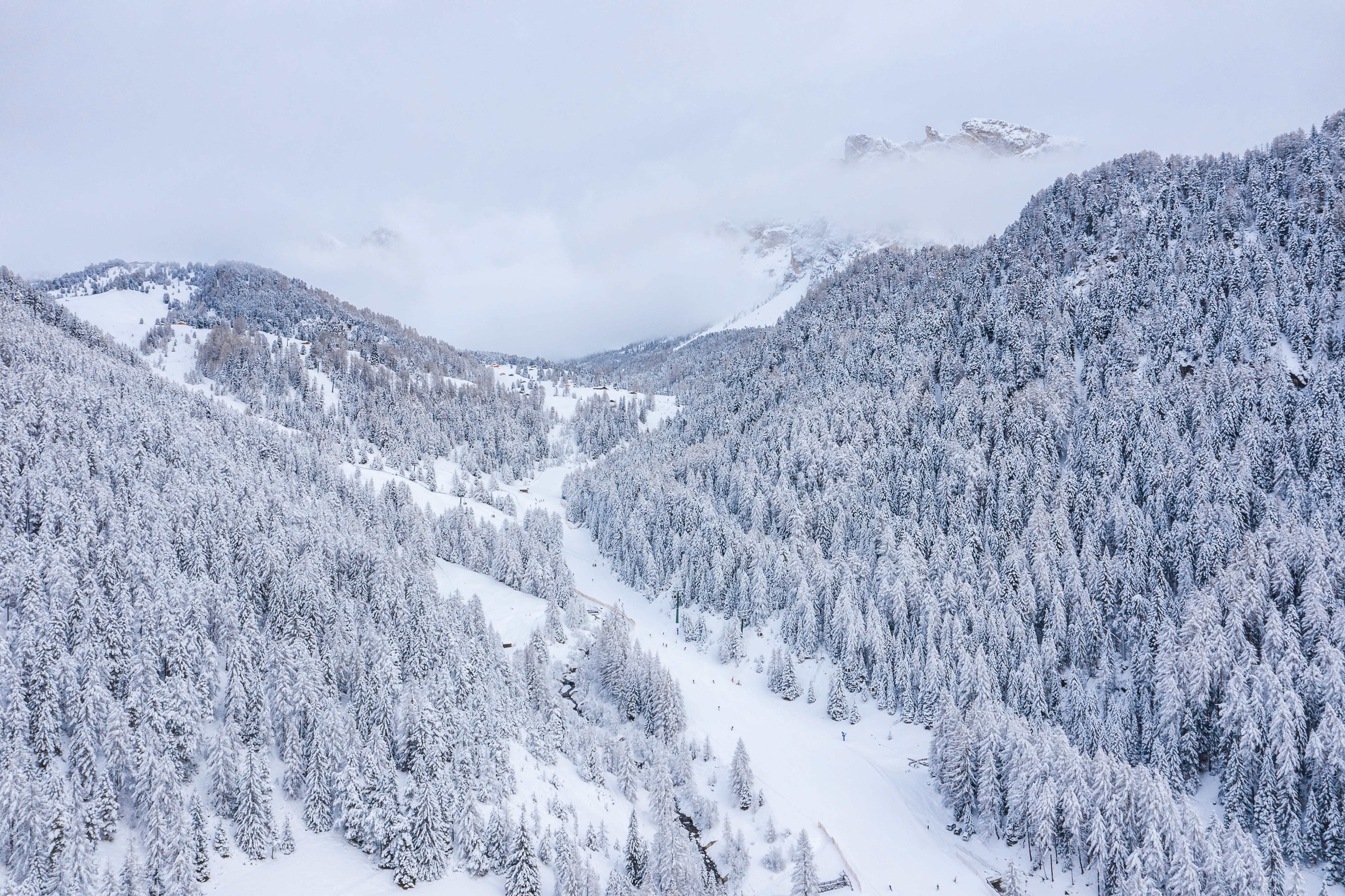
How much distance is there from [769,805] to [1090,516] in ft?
210

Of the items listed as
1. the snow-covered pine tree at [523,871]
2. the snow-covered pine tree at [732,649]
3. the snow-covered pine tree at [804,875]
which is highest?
the snow-covered pine tree at [732,649]

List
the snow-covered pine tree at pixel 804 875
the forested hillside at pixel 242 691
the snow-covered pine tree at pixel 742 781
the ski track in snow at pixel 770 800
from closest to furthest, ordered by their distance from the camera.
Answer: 1. the forested hillside at pixel 242 691
2. the ski track in snow at pixel 770 800
3. the snow-covered pine tree at pixel 804 875
4. the snow-covered pine tree at pixel 742 781

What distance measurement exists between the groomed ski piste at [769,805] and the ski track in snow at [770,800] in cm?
14

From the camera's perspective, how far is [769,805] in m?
65.5

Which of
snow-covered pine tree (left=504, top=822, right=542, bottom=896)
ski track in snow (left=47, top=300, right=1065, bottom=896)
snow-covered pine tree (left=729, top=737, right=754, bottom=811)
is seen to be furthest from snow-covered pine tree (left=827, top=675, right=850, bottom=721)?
snow-covered pine tree (left=504, top=822, right=542, bottom=896)

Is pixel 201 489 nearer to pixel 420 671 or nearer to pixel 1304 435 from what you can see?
pixel 420 671

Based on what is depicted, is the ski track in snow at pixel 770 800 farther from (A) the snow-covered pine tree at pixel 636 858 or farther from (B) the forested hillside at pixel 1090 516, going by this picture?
(B) the forested hillside at pixel 1090 516

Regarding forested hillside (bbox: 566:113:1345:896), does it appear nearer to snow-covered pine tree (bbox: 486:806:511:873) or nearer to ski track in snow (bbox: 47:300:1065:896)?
ski track in snow (bbox: 47:300:1065:896)

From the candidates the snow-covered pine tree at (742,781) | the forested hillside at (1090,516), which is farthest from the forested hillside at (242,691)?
the forested hillside at (1090,516)

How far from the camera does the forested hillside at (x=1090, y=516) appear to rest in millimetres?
56281

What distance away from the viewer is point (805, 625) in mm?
95875

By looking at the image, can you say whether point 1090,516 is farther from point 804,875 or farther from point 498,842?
point 498,842

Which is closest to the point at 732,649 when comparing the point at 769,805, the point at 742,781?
the point at 742,781

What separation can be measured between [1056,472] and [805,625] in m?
50.2
